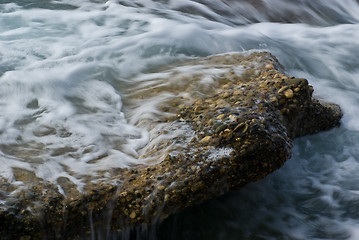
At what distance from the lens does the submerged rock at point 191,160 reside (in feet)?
8.68

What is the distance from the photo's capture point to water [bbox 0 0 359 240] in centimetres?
325

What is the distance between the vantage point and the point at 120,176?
2922 mm

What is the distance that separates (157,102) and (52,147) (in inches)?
41.7

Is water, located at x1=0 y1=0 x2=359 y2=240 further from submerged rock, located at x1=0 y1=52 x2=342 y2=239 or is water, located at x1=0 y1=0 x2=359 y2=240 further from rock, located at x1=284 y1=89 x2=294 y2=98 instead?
rock, located at x1=284 y1=89 x2=294 y2=98

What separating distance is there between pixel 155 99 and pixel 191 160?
1101 millimetres

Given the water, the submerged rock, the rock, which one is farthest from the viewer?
the rock

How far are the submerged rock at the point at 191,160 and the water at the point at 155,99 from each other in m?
0.18

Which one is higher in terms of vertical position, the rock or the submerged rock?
the rock

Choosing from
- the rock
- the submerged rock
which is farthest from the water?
the rock

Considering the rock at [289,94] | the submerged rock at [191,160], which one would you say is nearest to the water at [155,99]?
the submerged rock at [191,160]

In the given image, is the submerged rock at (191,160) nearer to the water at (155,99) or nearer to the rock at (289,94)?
the rock at (289,94)

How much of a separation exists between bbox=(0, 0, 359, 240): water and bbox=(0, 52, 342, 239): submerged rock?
182 mm

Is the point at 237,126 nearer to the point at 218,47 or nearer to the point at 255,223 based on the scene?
the point at 255,223

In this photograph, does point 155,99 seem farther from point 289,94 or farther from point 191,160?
point 289,94
